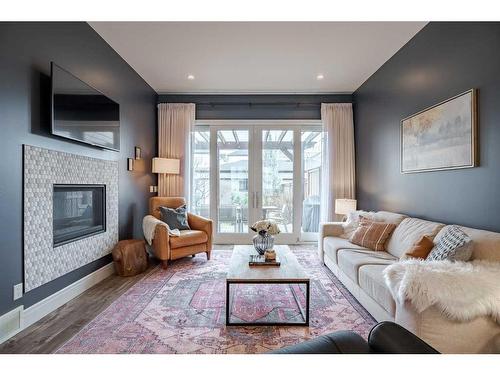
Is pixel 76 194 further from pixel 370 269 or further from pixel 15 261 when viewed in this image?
pixel 370 269

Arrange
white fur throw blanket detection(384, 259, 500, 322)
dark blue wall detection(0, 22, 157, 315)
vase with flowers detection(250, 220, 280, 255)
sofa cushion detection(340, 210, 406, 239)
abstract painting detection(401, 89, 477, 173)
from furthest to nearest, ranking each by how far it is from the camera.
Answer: sofa cushion detection(340, 210, 406, 239)
vase with flowers detection(250, 220, 280, 255)
abstract painting detection(401, 89, 477, 173)
dark blue wall detection(0, 22, 157, 315)
white fur throw blanket detection(384, 259, 500, 322)

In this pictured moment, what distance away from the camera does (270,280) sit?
218 cm

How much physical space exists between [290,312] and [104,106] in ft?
9.66

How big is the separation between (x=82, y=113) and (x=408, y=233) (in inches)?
136

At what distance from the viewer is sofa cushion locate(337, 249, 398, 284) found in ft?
8.34

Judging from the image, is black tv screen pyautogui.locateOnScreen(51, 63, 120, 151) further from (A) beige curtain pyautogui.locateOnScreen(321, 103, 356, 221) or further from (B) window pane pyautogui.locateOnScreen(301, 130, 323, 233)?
→ (A) beige curtain pyautogui.locateOnScreen(321, 103, 356, 221)

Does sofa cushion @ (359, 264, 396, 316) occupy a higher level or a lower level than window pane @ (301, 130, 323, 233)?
lower

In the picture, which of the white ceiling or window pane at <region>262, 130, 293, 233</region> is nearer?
the white ceiling

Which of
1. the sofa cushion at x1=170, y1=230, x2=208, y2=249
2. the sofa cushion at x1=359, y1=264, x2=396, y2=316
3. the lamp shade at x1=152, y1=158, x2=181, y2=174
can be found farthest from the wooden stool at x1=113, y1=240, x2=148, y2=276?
the sofa cushion at x1=359, y1=264, x2=396, y2=316

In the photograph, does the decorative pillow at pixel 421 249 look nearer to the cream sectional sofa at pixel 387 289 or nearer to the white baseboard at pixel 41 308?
the cream sectional sofa at pixel 387 289

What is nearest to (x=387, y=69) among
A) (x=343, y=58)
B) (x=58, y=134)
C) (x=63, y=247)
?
(x=343, y=58)

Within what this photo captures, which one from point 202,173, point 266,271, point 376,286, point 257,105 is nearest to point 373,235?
point 376,286

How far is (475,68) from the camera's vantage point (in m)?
2.30

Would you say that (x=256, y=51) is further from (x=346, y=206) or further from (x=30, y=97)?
(x=346, y=206)
